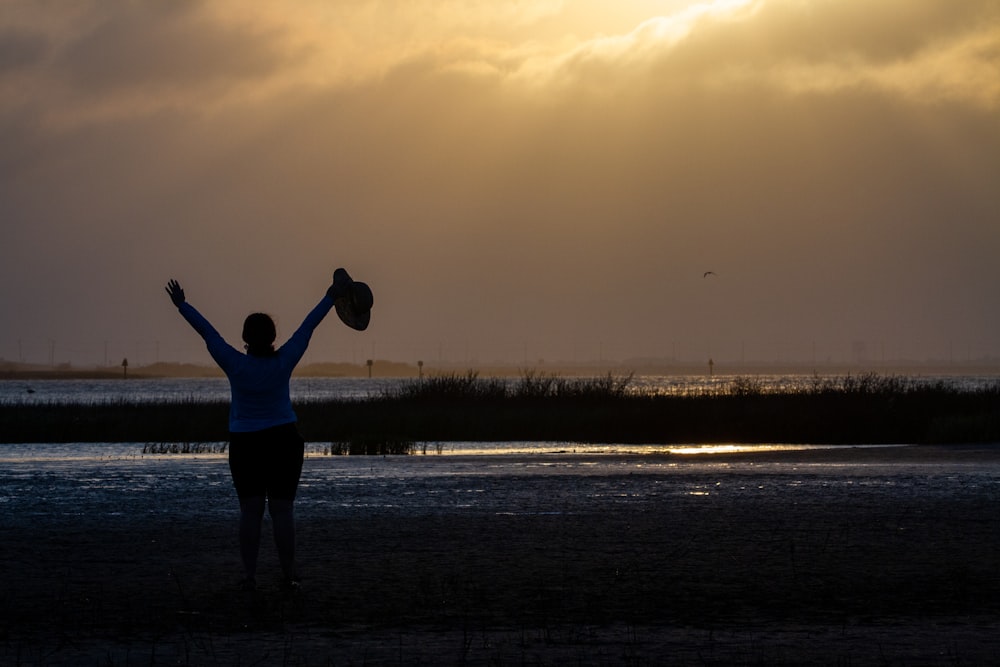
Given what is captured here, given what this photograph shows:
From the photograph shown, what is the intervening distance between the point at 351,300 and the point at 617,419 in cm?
3088

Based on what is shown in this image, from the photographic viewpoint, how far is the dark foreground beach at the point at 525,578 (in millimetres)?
7395

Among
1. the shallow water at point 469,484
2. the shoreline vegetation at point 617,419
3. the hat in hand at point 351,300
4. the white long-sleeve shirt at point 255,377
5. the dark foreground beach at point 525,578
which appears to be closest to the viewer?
the dark foreground beach at point 525,578

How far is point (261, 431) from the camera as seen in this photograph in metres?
9.45

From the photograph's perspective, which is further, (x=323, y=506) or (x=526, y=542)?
(x=323, y=506)

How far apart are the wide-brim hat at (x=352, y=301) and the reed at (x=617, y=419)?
83.5 feet

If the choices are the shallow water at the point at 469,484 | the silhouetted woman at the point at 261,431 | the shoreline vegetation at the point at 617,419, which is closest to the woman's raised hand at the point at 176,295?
the silhouetted woman at the point at 261,431

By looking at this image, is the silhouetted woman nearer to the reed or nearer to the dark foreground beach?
Result: the dark foreground beach

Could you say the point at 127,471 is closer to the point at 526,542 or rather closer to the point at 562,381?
the point at 526,542

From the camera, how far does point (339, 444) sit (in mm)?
31906

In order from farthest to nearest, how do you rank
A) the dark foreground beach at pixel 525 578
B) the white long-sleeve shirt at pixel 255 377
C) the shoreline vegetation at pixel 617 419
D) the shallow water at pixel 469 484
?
the shoreline vegetation at pixel 617 419
the shallow water at pixel 469 484
the white long-sleeve shirt at pixel 255 377
the dark foreground beach at pixel 525 578

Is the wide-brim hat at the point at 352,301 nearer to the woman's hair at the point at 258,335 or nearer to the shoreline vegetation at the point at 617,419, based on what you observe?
the woman's hair at the point at 258,335

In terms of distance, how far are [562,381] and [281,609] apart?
1561 inches

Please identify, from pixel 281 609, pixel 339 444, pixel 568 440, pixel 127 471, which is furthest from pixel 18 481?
pixel 568 440

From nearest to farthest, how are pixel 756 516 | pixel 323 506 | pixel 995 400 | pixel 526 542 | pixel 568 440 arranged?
pixel 526 542
pixel 756 516
pixel 323 506
pixel 568 440
pixel 995 400
